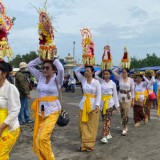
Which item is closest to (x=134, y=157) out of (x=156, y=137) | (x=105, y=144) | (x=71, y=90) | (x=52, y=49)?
(x=105, y=144)

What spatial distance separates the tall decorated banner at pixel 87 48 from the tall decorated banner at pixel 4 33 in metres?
2.61

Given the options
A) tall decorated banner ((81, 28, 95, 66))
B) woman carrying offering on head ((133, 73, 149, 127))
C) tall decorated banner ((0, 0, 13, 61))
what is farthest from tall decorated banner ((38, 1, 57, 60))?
woman carrying offering on head ((133, 73, 149, 127))

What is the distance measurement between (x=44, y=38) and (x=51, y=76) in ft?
2.20

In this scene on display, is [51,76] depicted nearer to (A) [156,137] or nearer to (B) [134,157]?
(B) [134,157]

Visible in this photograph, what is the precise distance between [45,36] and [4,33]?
0.77m

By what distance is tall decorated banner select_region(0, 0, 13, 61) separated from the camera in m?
5.54

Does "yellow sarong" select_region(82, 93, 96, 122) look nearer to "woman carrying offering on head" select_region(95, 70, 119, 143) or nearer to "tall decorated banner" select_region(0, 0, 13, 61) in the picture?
"woman carrying offering on head" select_region(95, 70, 119, 143)

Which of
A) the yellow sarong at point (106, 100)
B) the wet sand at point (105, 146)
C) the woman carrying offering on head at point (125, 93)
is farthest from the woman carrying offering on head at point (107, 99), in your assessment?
the woman carrying offering on head at point (125, 93)

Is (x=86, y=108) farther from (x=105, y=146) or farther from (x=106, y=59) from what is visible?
(x=106, y=59)

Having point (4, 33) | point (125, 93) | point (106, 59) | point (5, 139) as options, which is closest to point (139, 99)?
point (125, 93)

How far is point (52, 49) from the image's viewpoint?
5.95 meters

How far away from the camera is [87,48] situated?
827cm

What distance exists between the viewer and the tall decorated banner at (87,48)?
26.2 ft

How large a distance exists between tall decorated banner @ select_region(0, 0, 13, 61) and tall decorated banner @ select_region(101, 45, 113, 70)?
3.73 metres
